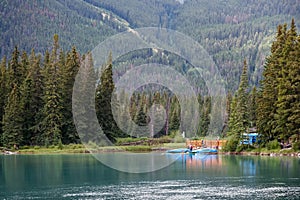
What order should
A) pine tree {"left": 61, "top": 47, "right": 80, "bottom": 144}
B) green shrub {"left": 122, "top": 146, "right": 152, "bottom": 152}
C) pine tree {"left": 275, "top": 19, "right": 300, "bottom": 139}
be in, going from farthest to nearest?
1. pine tree {"left": 61, "top": 47, "right": 80, "bottom": 144}
2. green shrub {"left": 122, "top": 146, "right": 152, "bottom": 152}
3. pine tree {"left": 275, "top": 19, "right": 300, "bottom": 139}

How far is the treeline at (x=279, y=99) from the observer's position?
2662 inches

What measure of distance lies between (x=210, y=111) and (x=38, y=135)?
2055 inches

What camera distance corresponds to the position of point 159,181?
4625 centimetres

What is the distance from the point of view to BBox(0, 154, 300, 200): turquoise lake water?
38.8m

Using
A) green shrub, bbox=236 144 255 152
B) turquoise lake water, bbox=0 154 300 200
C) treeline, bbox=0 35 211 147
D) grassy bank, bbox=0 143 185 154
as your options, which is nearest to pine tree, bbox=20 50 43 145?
treeline, bbox=0 35 211 147

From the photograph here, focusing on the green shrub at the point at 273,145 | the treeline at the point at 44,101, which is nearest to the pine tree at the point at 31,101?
the treeline at the point at 44,101

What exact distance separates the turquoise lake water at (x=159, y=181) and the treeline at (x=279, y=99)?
27.4ft

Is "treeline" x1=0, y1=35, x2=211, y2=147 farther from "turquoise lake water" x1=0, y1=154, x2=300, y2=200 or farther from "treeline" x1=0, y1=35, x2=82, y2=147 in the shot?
"turquoise lake water" x1=0, y1=154, x2=300, y2=200

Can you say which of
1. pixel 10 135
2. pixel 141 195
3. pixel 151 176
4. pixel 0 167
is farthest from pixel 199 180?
pixel 10 135

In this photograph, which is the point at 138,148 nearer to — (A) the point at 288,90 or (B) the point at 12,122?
(B) the point at 12,122

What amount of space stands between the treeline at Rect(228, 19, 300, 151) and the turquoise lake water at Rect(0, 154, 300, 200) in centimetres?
836

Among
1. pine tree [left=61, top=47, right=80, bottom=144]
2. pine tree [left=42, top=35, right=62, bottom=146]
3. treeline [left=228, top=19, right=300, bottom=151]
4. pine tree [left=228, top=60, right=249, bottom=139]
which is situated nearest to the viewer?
treeline [left=228, top=19, right=300, bottom=151]

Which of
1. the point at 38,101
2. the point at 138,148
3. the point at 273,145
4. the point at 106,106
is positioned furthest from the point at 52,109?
the point at 273,145

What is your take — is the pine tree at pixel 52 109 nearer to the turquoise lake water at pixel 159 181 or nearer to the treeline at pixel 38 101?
the treeline at pixel 38 101
